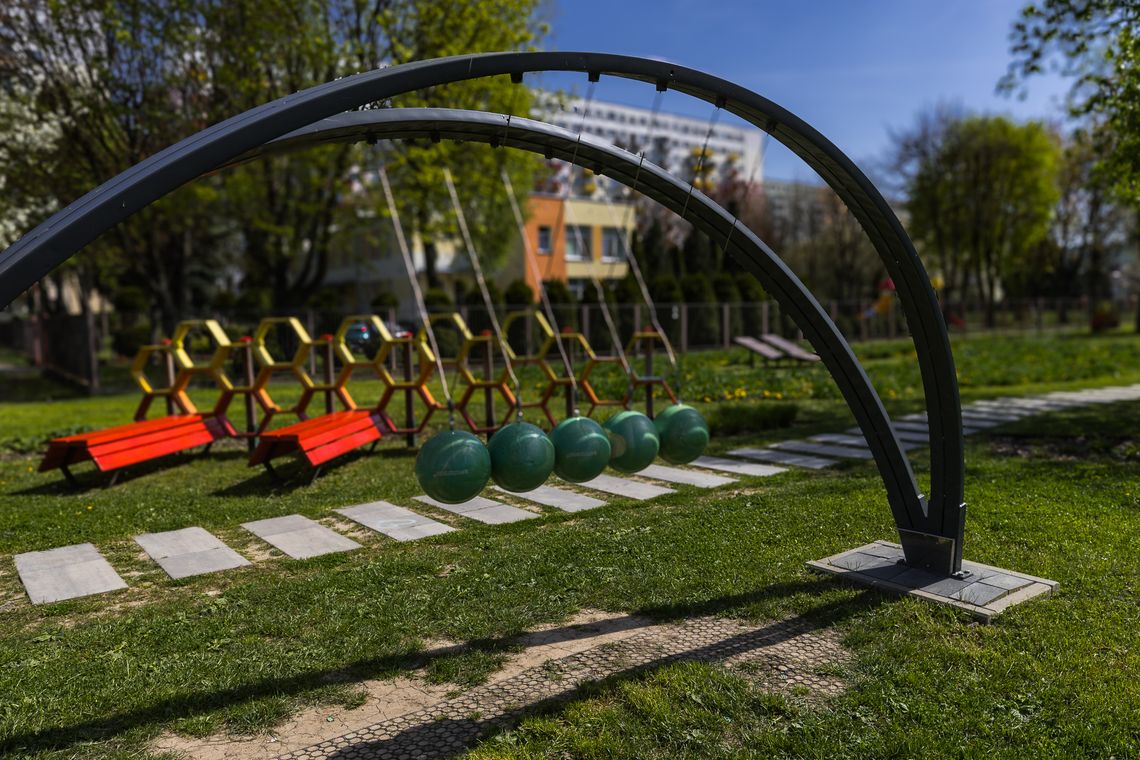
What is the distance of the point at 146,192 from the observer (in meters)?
2.57

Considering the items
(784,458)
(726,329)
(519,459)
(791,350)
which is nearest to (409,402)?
(784,458)

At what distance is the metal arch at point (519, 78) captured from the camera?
2471 mm

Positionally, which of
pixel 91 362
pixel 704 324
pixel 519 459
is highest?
pixel 704 324

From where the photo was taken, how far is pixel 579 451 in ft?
13.7

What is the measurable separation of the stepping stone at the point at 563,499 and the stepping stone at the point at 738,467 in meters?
1.50

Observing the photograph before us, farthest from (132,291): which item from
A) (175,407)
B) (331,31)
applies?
(175,407)

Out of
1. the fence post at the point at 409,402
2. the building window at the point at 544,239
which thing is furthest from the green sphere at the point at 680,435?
the building window at the point at 544,239

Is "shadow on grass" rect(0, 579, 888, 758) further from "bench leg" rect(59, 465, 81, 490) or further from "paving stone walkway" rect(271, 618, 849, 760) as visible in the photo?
"bench leg" rect(59, 465, 81, 490)

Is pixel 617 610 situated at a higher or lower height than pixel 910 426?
lower

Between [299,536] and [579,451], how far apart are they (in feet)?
11.2

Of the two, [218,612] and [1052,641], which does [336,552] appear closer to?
[218,612]

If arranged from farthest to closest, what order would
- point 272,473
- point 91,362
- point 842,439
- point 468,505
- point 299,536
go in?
point 91,362 → point 842,439 → point 272,473 → point 468,505 → point 299,536

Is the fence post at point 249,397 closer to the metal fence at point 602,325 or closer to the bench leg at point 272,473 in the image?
the bench leg at point 272,473

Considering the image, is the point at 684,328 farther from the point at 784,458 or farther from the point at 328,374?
the point at 784,458
